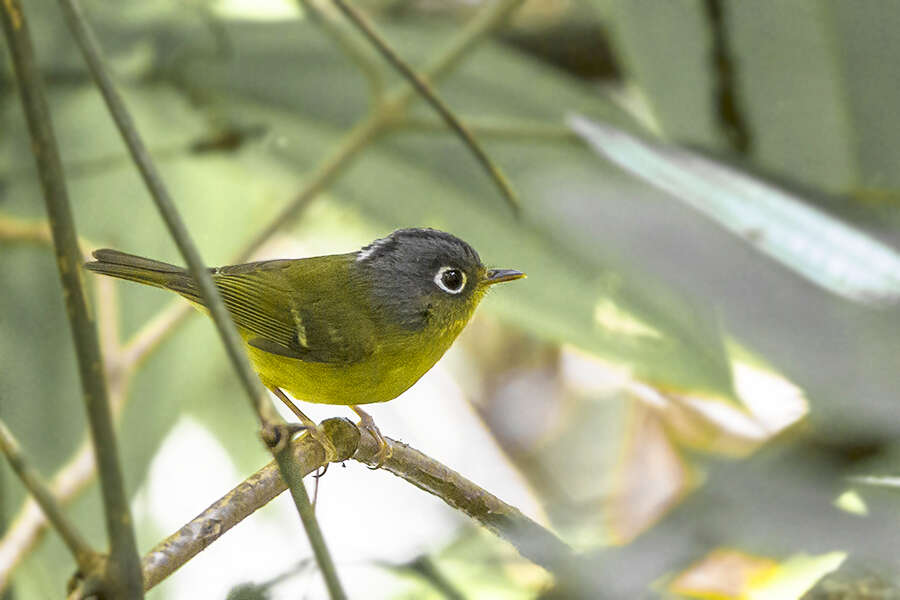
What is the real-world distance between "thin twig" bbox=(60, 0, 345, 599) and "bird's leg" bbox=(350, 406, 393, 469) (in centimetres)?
80

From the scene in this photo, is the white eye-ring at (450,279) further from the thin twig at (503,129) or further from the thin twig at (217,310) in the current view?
the thin twig at (217,310)

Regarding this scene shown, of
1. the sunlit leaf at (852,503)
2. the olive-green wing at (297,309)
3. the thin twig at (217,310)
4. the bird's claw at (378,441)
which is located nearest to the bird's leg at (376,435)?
the bird's claw at (378,441)

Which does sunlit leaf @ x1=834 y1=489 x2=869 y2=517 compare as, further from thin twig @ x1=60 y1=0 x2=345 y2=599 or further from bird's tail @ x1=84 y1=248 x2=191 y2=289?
bird's tail @ x1=84 y1=248 x2=191 y2=289

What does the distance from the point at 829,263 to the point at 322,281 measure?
1.01 meters

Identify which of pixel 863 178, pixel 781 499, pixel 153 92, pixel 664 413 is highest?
pixel 153 92

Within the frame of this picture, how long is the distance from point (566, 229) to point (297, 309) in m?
0.61

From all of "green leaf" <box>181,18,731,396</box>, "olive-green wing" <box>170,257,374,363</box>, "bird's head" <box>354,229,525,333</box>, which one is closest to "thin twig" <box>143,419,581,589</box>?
"olive-green wing" <box>170,257,374,363</box>

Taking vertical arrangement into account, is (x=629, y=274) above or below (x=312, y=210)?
below

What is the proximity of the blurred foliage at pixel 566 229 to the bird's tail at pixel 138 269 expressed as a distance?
1.01 ft

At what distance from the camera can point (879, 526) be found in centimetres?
130

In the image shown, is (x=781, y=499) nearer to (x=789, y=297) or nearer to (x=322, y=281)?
(x=789, y=297)

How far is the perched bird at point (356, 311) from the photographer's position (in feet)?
6.45

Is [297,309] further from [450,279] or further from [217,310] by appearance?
[217,310]

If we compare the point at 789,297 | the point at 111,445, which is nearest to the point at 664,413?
the point at 789,297
